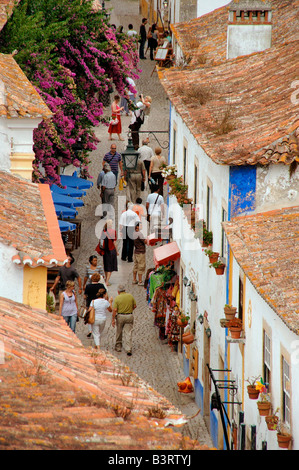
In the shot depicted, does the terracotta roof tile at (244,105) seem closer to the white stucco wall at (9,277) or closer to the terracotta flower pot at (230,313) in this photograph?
the terracotta flower pot at (230,313)

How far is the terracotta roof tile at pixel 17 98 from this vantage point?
19953 mm

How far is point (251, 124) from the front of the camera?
19.6 meters

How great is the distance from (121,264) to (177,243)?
4.07 meters

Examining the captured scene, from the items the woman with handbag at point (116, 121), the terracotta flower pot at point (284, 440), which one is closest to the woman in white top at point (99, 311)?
the terracotta flower pot at point (284, 440)

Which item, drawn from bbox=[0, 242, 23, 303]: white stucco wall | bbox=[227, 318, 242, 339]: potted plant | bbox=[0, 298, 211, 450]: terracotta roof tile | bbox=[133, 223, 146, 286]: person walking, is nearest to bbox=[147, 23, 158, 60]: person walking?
bbox=[133, 223, 146, 286]: person walking

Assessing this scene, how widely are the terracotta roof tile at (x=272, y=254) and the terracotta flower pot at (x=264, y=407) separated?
1480 millimetres

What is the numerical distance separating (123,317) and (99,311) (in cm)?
111

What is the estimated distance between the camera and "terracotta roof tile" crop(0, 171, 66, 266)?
15844mm

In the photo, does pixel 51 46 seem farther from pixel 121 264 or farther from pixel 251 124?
pixel 251 124

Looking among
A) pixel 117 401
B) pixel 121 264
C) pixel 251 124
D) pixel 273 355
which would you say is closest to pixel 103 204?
pixel 121 264

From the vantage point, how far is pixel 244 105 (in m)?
21.1

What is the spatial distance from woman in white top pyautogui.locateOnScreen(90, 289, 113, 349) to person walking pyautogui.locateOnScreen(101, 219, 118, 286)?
3.98 meters

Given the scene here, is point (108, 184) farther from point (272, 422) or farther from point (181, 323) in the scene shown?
point (272, 422)

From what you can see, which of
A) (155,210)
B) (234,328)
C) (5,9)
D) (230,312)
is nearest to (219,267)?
(230,312)
